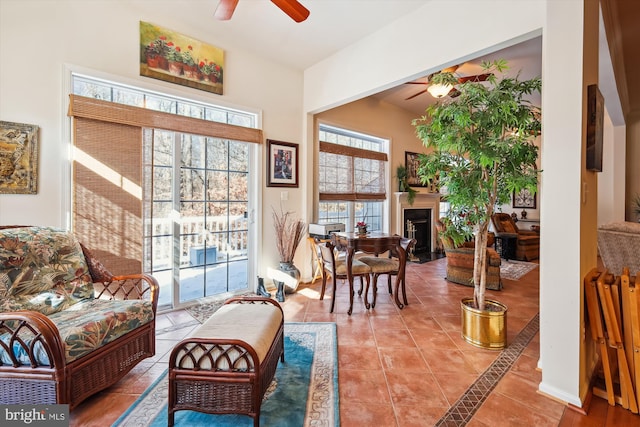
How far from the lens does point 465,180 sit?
2.24 m

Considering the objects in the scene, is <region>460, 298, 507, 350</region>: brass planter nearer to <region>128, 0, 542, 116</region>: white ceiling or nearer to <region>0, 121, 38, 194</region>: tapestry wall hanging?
<region>128, 0, 542, 116</region>: white ceiling

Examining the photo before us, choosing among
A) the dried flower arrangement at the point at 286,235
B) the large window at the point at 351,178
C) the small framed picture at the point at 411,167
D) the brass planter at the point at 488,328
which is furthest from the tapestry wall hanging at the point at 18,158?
the small framed picture at the point at 411,167

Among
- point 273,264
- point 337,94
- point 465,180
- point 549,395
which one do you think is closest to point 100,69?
point 337,94

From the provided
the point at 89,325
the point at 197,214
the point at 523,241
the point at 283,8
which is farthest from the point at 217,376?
the point at 523,241

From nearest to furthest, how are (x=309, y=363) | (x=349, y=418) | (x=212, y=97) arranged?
1. (x=349, y=418)
2. (x=309, y=363)
3. (x=212, y=97)

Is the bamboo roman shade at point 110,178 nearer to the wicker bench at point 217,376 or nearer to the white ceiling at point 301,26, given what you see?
the white ceiling at point 301,26

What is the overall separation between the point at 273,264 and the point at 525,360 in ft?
9.33

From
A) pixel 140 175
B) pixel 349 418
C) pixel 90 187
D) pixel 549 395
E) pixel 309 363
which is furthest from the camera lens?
pixel 140 175

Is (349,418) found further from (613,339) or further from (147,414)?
(613,339)

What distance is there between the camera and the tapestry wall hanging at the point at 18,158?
214cm

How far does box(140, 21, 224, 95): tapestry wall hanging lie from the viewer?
2.81 meters

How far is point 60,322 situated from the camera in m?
1.67

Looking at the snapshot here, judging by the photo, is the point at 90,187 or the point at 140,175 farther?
the point at 140,175

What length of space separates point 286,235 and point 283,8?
2.51 meters
